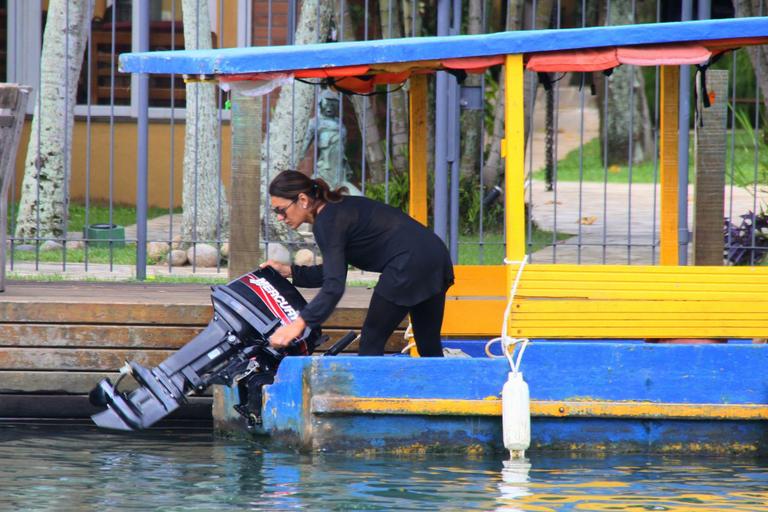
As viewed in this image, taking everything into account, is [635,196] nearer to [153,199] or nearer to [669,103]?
[153,199]

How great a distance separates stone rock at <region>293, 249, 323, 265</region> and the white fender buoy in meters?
4.05

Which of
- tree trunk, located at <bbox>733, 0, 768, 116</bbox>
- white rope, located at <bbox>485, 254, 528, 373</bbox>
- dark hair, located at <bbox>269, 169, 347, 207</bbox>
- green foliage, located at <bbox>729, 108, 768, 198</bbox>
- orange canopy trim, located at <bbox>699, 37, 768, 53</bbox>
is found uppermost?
tree trunk, located at <bbox>733, 0, 768, 116</bbox>

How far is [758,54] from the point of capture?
9.96 meters

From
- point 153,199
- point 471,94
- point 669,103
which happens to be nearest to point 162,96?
point 153,199

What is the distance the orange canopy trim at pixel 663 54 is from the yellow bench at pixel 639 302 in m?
0.98

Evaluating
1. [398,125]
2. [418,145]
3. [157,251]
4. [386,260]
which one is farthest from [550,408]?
[398,125]

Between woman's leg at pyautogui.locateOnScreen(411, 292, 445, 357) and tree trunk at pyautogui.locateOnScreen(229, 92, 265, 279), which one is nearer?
woman's leg at pyautogui.locateOnScreen(411, 292, 445, 357)

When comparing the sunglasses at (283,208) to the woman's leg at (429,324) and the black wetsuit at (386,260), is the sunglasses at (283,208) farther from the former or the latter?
the woman's leg at (429,324)

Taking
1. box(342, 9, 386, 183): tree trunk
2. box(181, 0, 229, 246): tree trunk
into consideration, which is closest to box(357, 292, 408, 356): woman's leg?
box(181, 0, 229, 246): tree trunk

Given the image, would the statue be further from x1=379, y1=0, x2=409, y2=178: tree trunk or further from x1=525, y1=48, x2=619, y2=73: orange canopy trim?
x1=525, y1=48, x2=619, y2=73: orange canopy trim

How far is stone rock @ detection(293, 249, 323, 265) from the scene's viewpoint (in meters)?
10.5

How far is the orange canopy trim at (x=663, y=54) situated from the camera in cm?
650

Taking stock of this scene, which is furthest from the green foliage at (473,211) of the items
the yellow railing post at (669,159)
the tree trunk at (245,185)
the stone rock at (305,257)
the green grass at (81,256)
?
the tree trunk at (245,185)

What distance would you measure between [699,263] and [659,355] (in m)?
1.61
